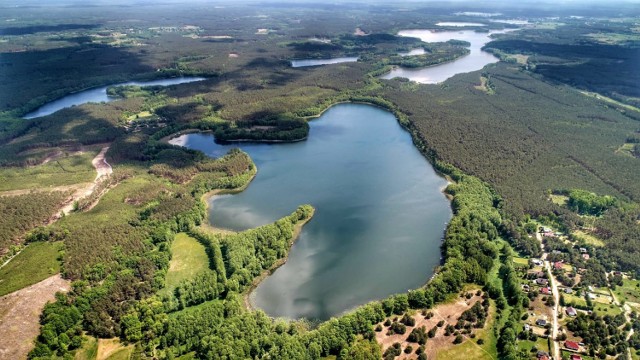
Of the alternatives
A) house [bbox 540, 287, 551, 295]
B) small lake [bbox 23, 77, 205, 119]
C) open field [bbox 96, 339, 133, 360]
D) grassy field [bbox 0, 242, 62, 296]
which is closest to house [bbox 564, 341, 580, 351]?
house [bbox 540, 287, 551, 295]

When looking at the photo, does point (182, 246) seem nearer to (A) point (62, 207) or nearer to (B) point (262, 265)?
(B) point (262, 265)

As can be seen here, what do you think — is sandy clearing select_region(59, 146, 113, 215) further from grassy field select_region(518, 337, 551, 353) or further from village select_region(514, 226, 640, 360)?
village select_region(514, 226, 640, 360)

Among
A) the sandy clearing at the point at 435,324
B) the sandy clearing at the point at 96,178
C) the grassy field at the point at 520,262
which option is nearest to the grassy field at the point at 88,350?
the sandy clearing at the point at 435,324

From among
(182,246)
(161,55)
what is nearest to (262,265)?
(182,246)

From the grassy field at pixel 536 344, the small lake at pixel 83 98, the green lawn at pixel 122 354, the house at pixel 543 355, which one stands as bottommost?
the green lawn at pixel 122 354

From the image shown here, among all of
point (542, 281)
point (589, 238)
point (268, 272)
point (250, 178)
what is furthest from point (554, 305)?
point (250, 178)

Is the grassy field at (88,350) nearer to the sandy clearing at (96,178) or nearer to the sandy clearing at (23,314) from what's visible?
the sandy clearing at (23,314)
